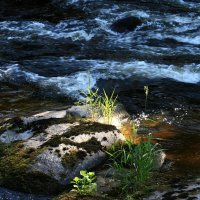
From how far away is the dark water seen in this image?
8258 millimetres

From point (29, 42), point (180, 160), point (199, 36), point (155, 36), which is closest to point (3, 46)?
point (29, 42)

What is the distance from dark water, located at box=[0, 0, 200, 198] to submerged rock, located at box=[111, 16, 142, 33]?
0.63 feet

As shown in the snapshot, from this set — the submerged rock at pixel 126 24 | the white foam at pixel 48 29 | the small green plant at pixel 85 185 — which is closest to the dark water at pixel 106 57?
the white foam at pixel 48 29

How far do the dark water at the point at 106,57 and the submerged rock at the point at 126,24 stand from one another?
19cm

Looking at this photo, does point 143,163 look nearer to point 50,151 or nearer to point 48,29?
point 50,151

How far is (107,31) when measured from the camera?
13.7m

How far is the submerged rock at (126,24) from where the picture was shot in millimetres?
13812

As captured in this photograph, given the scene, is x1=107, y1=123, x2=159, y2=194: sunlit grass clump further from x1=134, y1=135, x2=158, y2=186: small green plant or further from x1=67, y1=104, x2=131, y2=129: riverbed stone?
x1=67, y1=104, x2=131, y2=129: riverbed stone

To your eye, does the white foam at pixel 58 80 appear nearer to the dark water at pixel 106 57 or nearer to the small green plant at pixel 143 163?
the dark water at pixel 106 57

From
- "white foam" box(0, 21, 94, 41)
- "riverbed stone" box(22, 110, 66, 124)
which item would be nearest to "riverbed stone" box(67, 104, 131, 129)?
"riverbed stone" box(22, 110, 66, 124)

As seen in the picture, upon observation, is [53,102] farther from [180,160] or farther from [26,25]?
[26,25]

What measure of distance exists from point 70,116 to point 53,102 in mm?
1721

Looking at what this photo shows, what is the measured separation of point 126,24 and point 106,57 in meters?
3.32

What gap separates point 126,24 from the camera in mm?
14078
